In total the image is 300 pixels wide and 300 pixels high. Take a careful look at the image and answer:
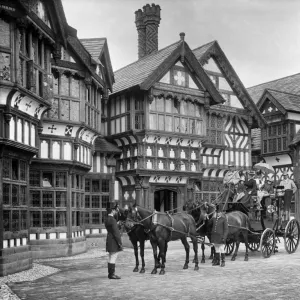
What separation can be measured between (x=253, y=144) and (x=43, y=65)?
20.6 m

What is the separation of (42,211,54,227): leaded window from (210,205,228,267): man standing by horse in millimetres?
7253

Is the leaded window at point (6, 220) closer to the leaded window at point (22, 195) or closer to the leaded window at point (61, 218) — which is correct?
the leaded window at point (22, 195)

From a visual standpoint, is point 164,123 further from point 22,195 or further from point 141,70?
point 22,195

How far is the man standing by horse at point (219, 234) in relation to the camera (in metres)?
16.5

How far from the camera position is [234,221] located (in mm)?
17688

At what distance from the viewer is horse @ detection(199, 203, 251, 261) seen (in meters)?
17.4

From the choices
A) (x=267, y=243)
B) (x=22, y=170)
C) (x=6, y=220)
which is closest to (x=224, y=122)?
(x=267, y=243)

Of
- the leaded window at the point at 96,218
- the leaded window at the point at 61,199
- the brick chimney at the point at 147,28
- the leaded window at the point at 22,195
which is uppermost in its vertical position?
the brick chimney at the point at 147,28

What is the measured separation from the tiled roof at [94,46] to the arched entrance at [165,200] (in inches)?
354

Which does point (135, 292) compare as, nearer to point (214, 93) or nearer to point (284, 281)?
point (284, 281)

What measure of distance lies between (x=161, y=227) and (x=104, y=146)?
38.5ft

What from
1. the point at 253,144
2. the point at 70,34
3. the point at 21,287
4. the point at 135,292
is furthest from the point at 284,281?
the point at 253,144

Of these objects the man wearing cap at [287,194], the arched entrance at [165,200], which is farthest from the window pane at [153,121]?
the man wearing cap at [287,194]

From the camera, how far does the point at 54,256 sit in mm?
21016
